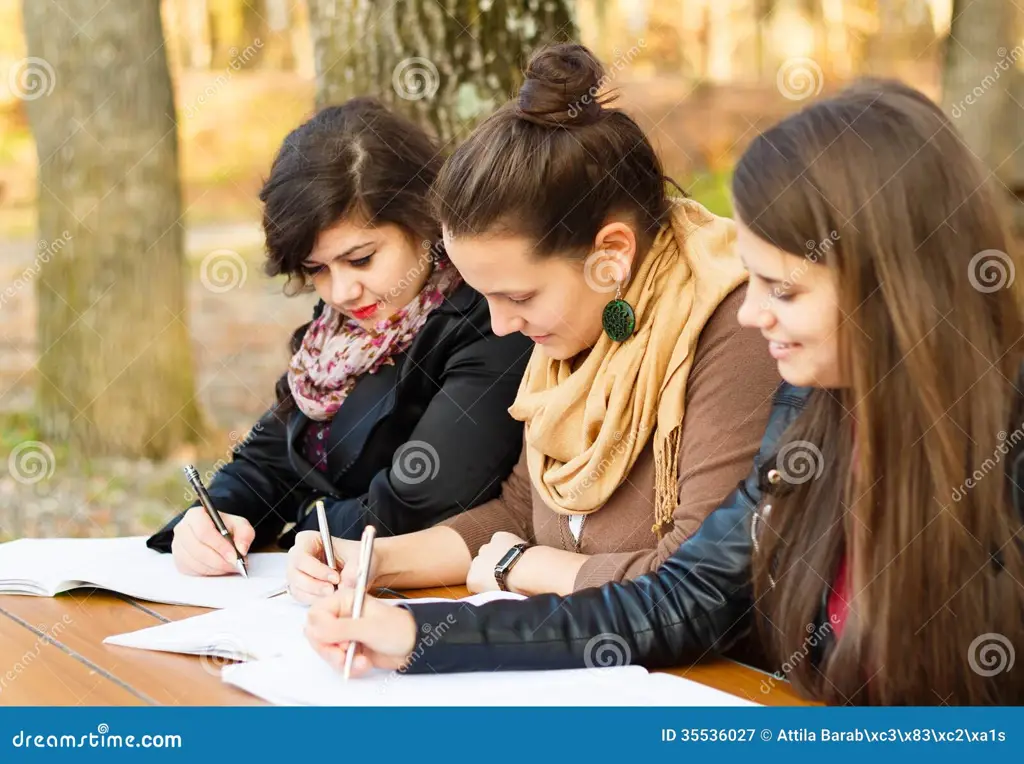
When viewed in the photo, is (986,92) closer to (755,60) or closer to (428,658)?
(755,60)

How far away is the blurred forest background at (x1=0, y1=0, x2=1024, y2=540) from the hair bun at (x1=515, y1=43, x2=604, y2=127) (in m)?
0.17

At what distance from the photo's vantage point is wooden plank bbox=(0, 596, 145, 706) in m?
1.65

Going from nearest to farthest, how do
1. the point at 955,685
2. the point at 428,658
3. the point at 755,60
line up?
the point at 955,685
the point at 428,658
the point at 755,60

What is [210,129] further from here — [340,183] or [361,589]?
[361,589]

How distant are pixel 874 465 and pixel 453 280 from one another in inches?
45.6

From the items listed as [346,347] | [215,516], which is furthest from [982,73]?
[215,516]

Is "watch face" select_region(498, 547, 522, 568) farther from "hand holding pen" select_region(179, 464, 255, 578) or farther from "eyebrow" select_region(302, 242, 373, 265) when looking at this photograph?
"eyebrow" select_region(302, 242, 373, 265)

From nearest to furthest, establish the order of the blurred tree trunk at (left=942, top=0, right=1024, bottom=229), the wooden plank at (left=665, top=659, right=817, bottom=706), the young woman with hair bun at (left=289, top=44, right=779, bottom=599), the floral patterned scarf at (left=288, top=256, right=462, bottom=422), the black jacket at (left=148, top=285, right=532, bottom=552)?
the wooden plank at (left=665, top=659, right=817, bottom=706) → the young woman with hair bun at (left=289, top=44, right=779, bottom=599) → the black jacket at (left=148, top=285, right=532, bottom=552) → the floral patterned scarf at (left=288, top=256, right=462, bottom=422) → the blurred tree trunk at (left=942, top=0, right=1024, bottom=229)

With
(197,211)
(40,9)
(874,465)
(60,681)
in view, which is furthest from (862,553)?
(197,211)

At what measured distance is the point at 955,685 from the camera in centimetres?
152

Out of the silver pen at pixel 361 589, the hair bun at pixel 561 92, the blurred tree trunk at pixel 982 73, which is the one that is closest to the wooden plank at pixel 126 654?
the silver pen at pixel 361 589

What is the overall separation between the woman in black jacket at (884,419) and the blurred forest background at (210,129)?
0.19 m

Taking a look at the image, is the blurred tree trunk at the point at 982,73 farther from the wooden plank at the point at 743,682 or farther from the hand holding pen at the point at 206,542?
the wooden plank at the point at 743,682

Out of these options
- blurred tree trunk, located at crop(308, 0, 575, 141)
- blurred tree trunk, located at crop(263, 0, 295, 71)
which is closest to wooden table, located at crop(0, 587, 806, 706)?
blurred tree trunk, located at crop(308, 0, 575, 141)
